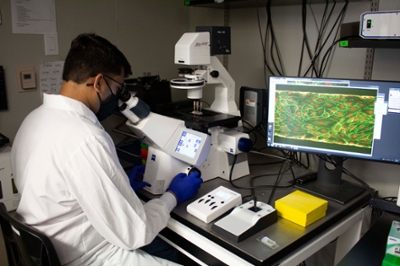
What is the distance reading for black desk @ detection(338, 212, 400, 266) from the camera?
1.20 m

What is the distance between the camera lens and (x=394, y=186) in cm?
173

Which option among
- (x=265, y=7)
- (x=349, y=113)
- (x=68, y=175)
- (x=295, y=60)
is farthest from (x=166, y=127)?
(x=265, y=7)

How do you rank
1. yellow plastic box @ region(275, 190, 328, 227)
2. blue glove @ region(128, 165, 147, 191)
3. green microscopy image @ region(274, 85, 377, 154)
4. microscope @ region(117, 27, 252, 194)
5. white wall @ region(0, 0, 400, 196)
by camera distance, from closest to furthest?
yellow plastic box @ region(275, 190, 328, 227), green microscopy image @ region(274, 85, 377, 154), microscope @ region(117, 27, 252, 194), blue glove @ region(128, 165, 147, 191), white wall @ region(0, 0, 400, 196)

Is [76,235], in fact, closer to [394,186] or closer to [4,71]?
[4,71]

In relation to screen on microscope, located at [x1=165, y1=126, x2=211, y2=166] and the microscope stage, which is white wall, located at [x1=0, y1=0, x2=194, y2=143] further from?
screen on microscope, located at [x1=165, y1=126, x2=211, y2=166]

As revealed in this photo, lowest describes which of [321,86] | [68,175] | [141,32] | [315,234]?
[315,234]

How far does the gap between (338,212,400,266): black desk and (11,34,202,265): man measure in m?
0.68

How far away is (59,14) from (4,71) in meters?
0.45

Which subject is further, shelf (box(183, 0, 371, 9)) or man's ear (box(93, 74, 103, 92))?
shelf (box(183, 0, 371, 9))

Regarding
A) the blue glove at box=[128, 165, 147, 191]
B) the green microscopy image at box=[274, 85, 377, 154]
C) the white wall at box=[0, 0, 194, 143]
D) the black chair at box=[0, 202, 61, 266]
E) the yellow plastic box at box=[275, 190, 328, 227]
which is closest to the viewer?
the black chair at box=[0, 202, 61, 266]

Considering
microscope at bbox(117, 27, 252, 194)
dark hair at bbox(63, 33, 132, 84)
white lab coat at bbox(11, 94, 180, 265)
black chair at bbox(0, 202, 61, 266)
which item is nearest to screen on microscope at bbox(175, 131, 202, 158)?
microscope at bbox(117, 27, 252, 194)

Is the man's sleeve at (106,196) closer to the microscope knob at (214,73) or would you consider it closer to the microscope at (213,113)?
the microscope at (213,113)

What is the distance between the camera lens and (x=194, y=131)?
61.1 inches

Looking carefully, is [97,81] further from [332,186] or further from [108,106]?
[332,186]
